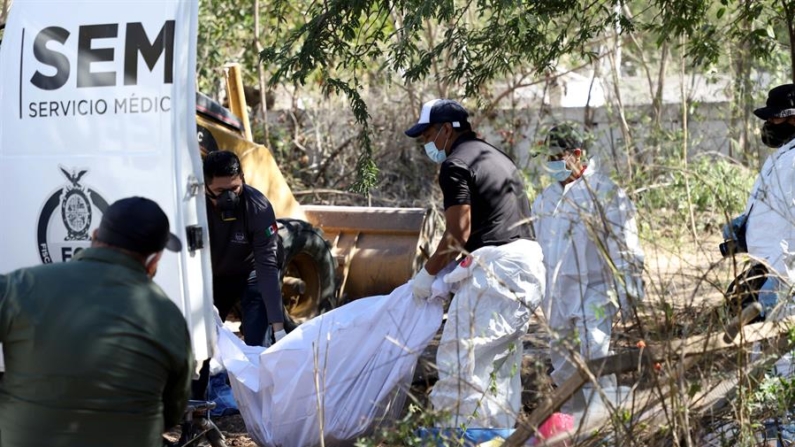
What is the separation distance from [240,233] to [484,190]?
1.37 meters

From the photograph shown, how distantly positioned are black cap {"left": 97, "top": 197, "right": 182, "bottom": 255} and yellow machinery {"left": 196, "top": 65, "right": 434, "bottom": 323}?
4.01 meters

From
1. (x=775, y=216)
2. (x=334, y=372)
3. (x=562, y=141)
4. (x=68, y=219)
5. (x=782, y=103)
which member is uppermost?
(x=782, y=103)

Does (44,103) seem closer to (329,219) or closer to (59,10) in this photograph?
(59,10)

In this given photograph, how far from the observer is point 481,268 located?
16.9 feet

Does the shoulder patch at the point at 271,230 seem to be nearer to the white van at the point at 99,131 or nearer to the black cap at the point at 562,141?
the white van at the point at 99,131

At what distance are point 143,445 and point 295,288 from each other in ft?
14.0

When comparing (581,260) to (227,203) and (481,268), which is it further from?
(227,203)

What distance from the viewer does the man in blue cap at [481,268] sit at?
510 centimetres

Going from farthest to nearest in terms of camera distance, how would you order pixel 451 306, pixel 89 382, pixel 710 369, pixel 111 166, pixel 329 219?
pixel 329 219 → pixel 451 306 → pixel 111 166 → pixel 710 369 → pixel 89 382

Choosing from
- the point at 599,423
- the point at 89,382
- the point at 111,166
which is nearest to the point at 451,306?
the point at 599,423

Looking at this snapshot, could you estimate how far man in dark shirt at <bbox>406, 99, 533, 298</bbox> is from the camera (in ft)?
16.9

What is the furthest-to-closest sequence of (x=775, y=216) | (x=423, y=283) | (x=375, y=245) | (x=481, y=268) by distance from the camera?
1. (x=375, y=245)
2. (x=423, y=283)
3. (x=775, y=216)
4. (x=481, y=268)

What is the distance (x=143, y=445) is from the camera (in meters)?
3.26

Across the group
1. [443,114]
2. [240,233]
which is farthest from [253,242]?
[443,114]
